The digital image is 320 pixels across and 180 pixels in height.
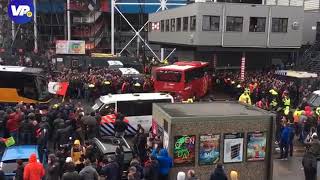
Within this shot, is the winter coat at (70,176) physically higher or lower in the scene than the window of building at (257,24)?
lower

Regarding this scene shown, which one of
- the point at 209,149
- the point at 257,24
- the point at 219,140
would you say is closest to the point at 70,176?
the point at 209,149

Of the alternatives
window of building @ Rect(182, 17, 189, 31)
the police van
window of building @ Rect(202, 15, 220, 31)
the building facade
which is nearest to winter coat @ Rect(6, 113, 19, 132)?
the police van

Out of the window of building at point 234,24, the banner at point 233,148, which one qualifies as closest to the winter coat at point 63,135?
the banner at point 233,148

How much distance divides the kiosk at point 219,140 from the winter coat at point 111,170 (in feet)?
6.14

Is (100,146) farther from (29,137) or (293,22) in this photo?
(293,22)

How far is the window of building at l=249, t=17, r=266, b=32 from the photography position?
131 feet

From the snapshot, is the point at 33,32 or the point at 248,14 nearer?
the point at 248,14

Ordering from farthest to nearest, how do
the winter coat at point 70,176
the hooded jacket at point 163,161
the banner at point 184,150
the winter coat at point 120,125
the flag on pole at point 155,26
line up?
the flag on pole at point 155,26 → the winter coat at point 120,125 → the banner at point 184,150 → the hooded jacket at point 163,161 → the winter coat at point 70,176

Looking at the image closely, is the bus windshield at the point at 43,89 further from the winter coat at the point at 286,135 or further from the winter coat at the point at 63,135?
the winter coat at the point at 286,135

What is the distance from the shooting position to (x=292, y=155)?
18.7 m

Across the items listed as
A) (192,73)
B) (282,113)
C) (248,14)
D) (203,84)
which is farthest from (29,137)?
(248,14)

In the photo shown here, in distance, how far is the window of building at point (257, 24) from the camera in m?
40.1

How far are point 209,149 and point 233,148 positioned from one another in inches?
32.5

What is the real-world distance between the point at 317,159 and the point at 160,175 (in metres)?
5.13
